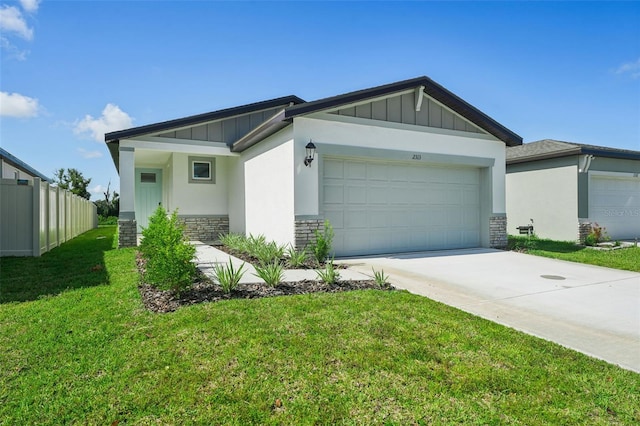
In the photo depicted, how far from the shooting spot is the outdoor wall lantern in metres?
8.61

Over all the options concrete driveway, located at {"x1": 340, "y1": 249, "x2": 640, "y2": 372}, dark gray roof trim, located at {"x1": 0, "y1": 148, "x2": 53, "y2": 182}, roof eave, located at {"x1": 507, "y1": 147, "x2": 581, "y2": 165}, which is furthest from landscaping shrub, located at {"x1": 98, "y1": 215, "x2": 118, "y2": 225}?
roof eave, located at {"x1": 507, "y1": 147, "x2": 581, "y2": 165}

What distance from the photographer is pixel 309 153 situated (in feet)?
28.8

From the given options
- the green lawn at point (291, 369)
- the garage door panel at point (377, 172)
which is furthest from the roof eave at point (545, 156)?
the green lawn at point (291, 369)

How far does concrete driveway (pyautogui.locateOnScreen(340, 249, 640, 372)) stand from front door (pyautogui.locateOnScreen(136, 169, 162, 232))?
36.7 feet

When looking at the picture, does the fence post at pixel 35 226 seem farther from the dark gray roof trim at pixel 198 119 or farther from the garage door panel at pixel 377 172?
the garage door panel at pixel 377 172

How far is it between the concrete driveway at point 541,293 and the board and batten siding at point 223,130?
7.01 m

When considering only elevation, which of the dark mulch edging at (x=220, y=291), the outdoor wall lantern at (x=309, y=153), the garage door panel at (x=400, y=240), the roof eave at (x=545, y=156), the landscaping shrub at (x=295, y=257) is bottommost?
the dark mulch edging at (x=220, y=291)

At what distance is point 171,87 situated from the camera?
12.0 meters

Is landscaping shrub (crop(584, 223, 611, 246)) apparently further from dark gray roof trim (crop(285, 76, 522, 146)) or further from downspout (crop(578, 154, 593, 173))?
dark gray roof trim (crop(285, 76, 522, 146))

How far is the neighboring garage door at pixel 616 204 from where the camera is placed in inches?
552

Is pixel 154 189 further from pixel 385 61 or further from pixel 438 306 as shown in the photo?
pixel 438 306

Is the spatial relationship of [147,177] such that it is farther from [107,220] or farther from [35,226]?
[107,220]

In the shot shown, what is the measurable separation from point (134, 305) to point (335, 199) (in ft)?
18.4

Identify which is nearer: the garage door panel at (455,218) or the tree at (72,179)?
the garage door panel at (455,218)
